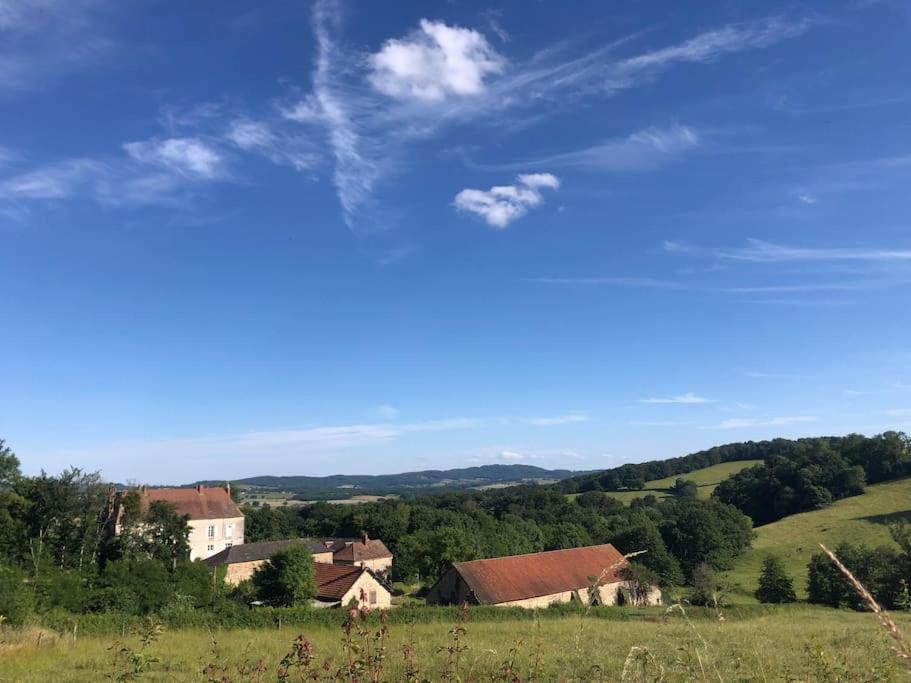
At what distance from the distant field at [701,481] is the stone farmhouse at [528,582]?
245 feet

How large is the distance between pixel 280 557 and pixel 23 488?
68.5 ft

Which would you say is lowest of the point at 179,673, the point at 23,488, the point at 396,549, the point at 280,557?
the point at 396,549

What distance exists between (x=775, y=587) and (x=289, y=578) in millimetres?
36737

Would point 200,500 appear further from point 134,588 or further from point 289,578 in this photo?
point 134,588

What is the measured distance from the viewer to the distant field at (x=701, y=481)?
401 feet

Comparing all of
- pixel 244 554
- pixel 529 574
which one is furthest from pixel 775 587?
pixel 244 554

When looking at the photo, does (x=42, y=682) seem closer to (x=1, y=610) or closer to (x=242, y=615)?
(x=1, y=610)

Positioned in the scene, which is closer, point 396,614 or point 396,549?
point 396,614

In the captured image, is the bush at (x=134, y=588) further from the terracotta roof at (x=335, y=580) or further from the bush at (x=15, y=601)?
the terracotta roof at (x=335, y=580)

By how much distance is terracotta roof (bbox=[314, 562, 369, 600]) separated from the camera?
44.9 metres

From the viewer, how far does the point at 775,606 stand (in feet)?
107

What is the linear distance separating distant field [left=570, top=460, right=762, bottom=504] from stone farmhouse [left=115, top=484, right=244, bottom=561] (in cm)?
7967

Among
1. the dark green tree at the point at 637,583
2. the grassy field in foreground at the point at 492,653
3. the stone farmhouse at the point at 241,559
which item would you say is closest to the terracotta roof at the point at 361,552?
the stone farmhouse at the point at 241,559

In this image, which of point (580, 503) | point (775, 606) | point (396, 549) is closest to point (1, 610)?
point (775, 606)
